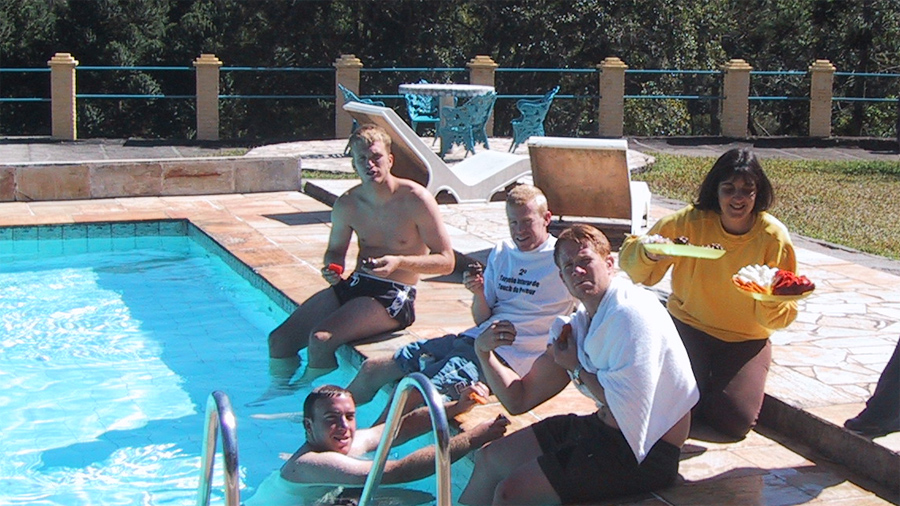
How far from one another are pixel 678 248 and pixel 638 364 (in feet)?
2.33

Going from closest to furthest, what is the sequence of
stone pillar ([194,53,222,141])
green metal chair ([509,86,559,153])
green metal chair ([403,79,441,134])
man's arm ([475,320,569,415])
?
man's arm ([475,320,569,415]), green metal chair ([509,86,559,153]), green metal chair ([403,79,441,134]), stone pillar ([194,53,222,141])

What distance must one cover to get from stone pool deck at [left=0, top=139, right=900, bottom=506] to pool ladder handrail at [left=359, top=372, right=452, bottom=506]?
33.5 inches

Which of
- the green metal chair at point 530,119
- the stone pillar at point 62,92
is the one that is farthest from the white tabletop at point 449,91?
the stone pillar at point 62,92

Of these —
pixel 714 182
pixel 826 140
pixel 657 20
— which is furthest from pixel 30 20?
pixel 714 182

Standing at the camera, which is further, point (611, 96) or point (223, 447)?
point (611, 96)

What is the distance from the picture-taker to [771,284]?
13.0ft

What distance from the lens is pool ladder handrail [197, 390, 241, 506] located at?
289cm

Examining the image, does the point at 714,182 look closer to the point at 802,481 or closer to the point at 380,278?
the point at 802,481

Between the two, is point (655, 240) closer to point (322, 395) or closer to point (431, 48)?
point (322, 395)

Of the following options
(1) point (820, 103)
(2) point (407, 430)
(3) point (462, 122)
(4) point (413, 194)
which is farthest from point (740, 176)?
(1) point (820, 103)

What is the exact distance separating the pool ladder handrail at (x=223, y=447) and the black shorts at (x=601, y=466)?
1.06 meters

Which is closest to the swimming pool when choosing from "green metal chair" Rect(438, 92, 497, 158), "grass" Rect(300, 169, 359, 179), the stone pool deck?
the stone pool deck

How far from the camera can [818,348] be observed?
5289 millimetres

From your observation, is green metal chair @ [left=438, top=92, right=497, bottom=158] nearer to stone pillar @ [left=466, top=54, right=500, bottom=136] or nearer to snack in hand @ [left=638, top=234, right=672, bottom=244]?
stone pillar @ [left=466, top=54, right=500, bottom=136]
